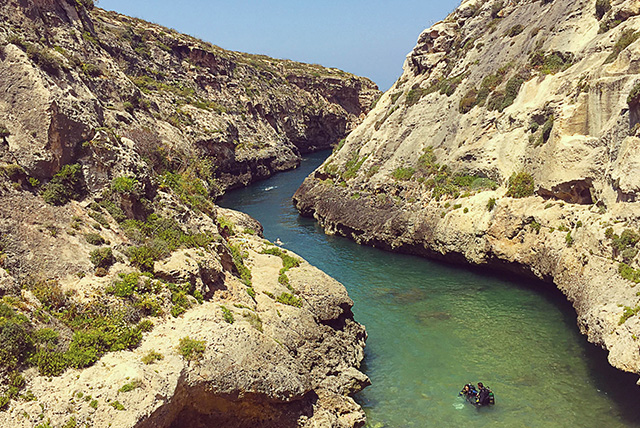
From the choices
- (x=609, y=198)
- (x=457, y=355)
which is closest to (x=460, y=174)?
(x=609, y=198)

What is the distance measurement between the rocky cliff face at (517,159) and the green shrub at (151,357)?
18.5 m

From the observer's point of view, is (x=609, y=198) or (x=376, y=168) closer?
(x=609, y=198)

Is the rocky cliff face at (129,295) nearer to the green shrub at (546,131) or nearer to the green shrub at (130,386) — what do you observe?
the green shrub at (130,386)

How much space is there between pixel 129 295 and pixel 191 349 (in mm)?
3465

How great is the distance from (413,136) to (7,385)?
45877 millimetres

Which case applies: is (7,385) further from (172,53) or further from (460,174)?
(172,53)

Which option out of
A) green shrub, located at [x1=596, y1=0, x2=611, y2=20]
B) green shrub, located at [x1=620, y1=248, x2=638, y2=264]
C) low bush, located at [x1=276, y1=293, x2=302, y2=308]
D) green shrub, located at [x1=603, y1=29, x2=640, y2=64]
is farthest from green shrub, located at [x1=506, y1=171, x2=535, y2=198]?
low bush, located at [x1=276, y1=293, x2=302, y2=308]

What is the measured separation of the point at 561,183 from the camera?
31703 millimetres

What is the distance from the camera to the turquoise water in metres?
20.4

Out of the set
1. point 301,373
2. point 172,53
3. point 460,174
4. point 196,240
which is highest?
point 172,53

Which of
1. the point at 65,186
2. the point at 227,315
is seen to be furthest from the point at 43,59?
the point at 227,315

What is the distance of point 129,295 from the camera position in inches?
674

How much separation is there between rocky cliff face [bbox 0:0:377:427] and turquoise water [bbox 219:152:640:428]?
2514 millimetres

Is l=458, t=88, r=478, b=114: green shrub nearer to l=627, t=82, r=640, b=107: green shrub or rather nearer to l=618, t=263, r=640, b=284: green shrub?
l=627, t=82, r=640, b=107: green shrub
